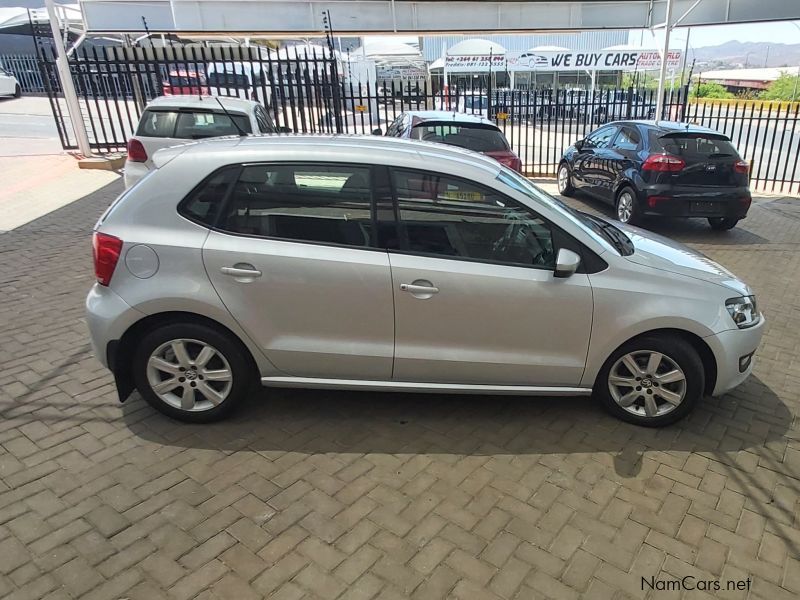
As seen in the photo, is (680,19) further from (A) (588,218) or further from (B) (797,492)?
(B) (797,492)

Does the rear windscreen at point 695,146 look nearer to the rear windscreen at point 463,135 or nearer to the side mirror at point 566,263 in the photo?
the rear windscreen at point 463,135

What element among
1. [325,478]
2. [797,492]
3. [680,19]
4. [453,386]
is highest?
[680,19]

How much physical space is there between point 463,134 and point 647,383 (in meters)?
5.34

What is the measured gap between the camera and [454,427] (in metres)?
3.47

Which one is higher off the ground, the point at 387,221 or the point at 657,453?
the point at 387,221

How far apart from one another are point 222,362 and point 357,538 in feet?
4.32

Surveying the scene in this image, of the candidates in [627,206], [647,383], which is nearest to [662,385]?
[647,383]

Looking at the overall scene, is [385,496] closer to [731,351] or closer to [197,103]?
[731,351]

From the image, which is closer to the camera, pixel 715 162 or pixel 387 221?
pixel 387 221

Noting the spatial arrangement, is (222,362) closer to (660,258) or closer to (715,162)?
(660,258)

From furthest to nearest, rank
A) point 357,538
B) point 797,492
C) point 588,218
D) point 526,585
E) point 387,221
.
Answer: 1. point 588,218
2. point 387,221
3. point 797,492
4. point 357,538
5. point 526,585

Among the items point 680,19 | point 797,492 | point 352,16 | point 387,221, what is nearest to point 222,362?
point 387,221

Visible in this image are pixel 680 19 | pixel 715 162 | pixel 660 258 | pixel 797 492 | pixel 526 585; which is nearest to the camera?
pixel 526 585

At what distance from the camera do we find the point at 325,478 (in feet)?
9.90
